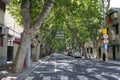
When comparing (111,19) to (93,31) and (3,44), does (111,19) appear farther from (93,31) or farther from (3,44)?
(3,44)

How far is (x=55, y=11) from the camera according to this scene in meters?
40.2

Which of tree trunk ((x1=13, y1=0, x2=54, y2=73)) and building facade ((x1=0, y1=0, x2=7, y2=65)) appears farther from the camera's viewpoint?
building facade ((x1=0, y1=0, x2=7, y2=65))

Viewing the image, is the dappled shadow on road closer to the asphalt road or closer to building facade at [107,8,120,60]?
the asphalt road

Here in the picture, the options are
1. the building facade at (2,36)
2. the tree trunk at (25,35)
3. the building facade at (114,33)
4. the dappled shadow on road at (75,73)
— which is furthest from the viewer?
the building facade at (114,33)

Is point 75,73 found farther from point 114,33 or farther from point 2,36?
point 114,33

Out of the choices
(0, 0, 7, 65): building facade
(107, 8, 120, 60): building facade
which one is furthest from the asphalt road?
(107, 8, 120, 60): building facade

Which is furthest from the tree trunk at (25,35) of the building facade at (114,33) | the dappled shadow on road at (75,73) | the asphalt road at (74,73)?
the building facade at (114,33)

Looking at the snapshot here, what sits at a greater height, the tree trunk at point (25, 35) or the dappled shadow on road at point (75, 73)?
the tree trunk at point (25, 35)

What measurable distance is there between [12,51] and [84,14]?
1328 centimetres

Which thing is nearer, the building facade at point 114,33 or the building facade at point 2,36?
the building facade at point 2,36

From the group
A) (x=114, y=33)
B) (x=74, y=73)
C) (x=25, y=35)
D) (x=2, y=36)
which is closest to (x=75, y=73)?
(x=74, y=73)

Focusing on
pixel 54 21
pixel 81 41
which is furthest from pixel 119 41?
pixel 81 41

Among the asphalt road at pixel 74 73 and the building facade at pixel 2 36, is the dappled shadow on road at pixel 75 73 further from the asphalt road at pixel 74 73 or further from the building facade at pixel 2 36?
the building facade at pixel 2 36

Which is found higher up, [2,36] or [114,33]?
[114,33]
